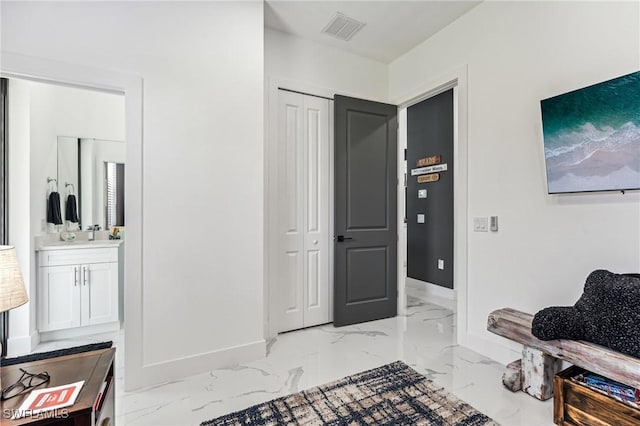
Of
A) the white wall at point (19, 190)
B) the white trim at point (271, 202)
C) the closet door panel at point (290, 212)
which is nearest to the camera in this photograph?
the white wall at point (19, 190)

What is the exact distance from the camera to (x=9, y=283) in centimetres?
126

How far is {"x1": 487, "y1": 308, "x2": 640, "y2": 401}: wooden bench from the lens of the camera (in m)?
1.50

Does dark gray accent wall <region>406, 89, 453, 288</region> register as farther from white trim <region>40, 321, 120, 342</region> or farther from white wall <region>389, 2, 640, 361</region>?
white trim <region>40, 321, 120, 342</region>

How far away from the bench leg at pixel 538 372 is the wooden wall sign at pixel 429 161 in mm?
2827

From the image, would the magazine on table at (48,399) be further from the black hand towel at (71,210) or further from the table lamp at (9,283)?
the black hand towel at (71,210)

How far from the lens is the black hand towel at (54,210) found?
3146mm

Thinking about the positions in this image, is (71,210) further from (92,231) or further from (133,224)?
(133,224)

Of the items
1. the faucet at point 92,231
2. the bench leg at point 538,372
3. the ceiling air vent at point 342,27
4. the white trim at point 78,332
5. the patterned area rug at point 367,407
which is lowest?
the patterned area rug at point 367,407

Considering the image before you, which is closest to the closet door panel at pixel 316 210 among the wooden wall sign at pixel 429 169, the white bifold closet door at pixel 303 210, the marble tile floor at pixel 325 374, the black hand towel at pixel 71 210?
the white bifold closet door at pixel 303 210

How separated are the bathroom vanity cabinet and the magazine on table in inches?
90.8

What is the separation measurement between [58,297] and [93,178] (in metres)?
1.31

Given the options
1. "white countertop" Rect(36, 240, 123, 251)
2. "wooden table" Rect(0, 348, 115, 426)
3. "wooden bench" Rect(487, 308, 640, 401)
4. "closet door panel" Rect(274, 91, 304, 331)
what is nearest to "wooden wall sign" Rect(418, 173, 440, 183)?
"closet door panel" Rect(274, 91, 304, 331)

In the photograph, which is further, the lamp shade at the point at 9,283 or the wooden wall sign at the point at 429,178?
the wooden wall sign at the point at 429,178

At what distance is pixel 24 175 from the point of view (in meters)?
2.66
